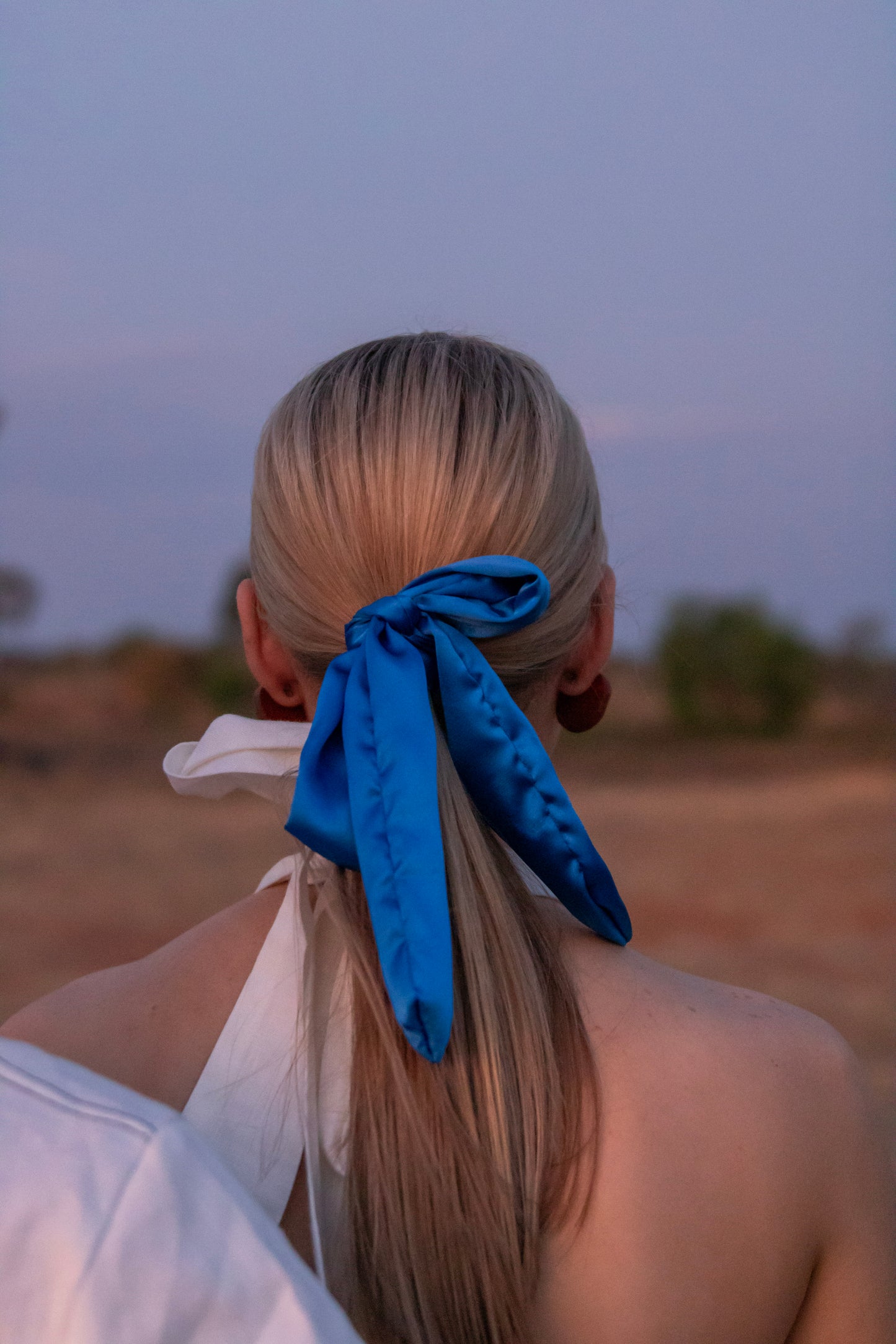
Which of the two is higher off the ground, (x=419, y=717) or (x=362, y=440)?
(x=362, y=440)

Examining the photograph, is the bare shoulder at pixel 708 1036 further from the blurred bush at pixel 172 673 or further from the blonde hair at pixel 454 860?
the blurred bush at pixel 172 673

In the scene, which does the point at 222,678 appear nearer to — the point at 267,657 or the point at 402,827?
the point at 267,657

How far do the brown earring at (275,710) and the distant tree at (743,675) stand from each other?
19397mm

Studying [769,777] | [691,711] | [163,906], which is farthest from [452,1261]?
[691,711]

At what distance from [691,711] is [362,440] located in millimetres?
20084

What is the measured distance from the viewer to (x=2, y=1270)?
1.88ft

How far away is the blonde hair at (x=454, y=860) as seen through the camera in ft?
3.54

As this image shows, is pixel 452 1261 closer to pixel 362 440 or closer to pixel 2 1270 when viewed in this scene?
pixel 2 1270

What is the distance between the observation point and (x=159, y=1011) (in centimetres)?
119

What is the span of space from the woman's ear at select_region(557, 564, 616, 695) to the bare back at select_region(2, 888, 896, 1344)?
0.29 m

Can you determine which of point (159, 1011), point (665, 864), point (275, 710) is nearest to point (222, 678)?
point (665, 864)

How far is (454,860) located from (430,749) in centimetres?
11

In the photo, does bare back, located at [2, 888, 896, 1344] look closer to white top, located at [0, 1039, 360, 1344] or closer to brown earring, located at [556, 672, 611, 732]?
brown earring, located at [556, 672, 611, 732]

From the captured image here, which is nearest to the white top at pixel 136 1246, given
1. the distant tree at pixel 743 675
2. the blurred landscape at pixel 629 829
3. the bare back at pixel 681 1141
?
the bare back at pixel 681 1141
